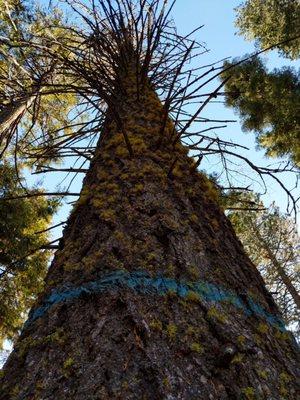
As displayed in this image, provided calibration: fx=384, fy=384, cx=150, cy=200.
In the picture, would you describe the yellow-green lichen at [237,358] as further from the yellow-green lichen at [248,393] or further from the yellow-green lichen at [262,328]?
the yellow-green lichen at [262,328]

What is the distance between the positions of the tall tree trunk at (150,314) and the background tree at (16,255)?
620 centimetres

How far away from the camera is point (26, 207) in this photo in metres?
7.83

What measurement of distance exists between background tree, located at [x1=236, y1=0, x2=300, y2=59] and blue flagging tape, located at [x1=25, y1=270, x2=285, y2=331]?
8.47 metres

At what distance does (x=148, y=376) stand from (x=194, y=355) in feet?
0.43

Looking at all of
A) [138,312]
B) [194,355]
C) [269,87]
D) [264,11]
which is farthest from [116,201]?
[264,11]

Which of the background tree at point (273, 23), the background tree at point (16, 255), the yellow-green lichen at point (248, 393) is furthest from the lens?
the background tree at point (273, 23)

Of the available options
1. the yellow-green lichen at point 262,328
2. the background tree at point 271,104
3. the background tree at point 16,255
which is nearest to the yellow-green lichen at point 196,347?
the yellow-green lichen at point 262,328

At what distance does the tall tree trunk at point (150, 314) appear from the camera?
2.78 ft

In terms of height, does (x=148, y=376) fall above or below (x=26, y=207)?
below

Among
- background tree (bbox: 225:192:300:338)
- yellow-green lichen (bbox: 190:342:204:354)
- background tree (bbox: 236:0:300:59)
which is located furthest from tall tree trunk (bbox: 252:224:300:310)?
yellow-green lichen (bbox: 190:342:204:354)

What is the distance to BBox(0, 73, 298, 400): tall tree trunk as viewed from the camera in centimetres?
85

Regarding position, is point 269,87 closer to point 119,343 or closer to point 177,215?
point 177,215

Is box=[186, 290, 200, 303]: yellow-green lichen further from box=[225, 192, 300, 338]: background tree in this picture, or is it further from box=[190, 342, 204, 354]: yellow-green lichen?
box=[225, 192, 300, 338]: background tree

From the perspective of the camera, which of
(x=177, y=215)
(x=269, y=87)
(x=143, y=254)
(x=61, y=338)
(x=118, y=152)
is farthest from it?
(x=269, y=87)
